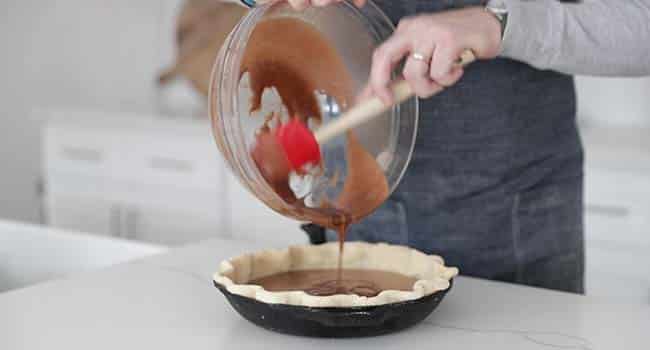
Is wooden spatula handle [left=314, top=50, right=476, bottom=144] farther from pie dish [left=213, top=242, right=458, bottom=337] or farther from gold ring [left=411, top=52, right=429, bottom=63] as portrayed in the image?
pie dish [left=213, top=242, right=458, bottom=337]

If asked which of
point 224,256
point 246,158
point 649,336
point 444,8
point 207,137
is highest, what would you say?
point 444,8

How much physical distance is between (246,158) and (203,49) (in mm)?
2093

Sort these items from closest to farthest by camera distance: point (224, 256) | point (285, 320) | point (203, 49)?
point (285, 320)
point (224, 256)
point (203, 49)

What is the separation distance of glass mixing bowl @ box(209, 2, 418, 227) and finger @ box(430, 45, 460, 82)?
15 cm

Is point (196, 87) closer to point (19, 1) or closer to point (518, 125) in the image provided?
point (19, 1)

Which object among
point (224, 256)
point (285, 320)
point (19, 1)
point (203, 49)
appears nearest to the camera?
point (285, 320)

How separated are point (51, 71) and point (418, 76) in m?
2.76

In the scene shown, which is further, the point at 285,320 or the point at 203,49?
the point at 203,49

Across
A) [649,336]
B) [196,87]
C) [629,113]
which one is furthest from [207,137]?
[649,336]

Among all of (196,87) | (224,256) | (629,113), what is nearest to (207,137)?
(196,87)

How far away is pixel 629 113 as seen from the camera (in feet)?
9.04

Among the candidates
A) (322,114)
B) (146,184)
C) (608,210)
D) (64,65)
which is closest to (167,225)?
(146,184)

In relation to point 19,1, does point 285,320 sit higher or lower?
higher

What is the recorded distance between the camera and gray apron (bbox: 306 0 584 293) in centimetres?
145
